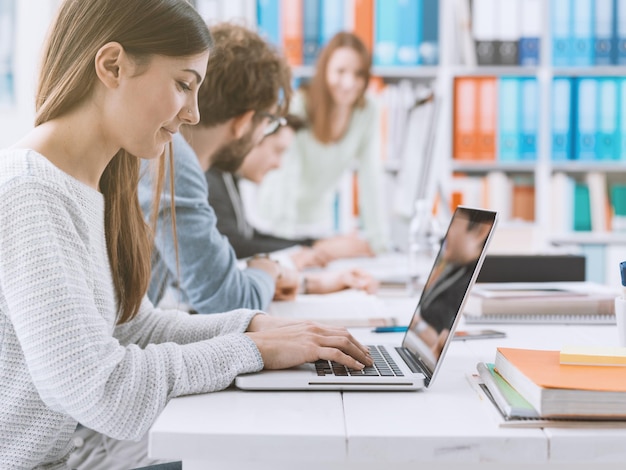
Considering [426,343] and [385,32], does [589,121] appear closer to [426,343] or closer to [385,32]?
[385,32]

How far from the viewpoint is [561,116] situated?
3.43 meters

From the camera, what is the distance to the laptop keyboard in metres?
0.91

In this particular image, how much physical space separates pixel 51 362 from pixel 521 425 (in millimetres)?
464

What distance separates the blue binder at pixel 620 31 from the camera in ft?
11.0

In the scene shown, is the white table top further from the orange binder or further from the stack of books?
the orange binder

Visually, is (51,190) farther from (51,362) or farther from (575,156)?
(575,156)

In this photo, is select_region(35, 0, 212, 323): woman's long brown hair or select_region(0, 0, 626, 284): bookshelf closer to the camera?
select_region(35, 0, 212, 323): woman's long brown hair

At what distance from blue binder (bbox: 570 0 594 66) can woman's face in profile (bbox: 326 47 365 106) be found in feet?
3.27

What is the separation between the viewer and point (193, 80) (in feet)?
3.30

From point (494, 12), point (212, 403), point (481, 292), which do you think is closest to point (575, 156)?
point (494, 12)

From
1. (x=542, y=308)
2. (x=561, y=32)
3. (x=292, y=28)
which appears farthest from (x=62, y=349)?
(x=561, y=32)

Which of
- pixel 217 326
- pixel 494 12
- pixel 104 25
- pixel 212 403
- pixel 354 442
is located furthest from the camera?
pixel 494 12

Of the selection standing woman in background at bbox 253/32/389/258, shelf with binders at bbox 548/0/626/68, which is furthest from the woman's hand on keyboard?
shelf with binders at bbox 548/0/626/68

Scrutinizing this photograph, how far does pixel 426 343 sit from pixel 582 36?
284 centimetres
